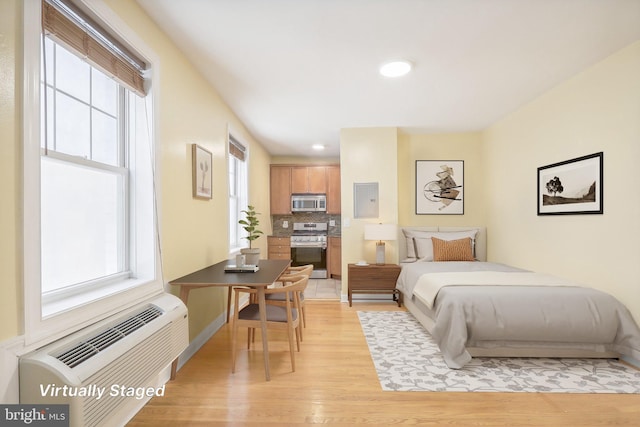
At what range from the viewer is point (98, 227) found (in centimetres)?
184

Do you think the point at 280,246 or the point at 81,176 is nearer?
the point at 81,176

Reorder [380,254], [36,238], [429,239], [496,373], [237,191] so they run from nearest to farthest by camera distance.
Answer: [36,238] → [496,373] → [380,254] → [429,239] → [237,191]

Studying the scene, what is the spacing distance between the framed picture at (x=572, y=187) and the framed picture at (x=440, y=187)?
1397mm

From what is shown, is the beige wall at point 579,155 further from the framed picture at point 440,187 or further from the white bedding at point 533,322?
the framed picture at point 440,187

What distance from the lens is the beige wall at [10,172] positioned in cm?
114

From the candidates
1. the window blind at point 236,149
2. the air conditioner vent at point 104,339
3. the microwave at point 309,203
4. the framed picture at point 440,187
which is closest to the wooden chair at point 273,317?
the air conditioner vent at point 104,339

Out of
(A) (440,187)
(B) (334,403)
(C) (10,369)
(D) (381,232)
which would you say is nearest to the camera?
(C) (10,369)

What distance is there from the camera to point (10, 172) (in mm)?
1174

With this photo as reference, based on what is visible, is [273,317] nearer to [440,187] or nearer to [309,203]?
[440,187]

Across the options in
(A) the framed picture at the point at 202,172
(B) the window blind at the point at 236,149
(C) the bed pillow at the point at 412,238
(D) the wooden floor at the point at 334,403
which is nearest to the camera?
(D) the wooden floor at the point at 334,403

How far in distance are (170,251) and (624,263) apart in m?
3.70

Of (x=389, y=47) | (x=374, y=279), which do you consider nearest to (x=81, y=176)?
(x=389, y=47)

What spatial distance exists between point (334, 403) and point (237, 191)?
3.40 m

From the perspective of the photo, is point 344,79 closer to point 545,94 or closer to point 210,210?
point 210,210
